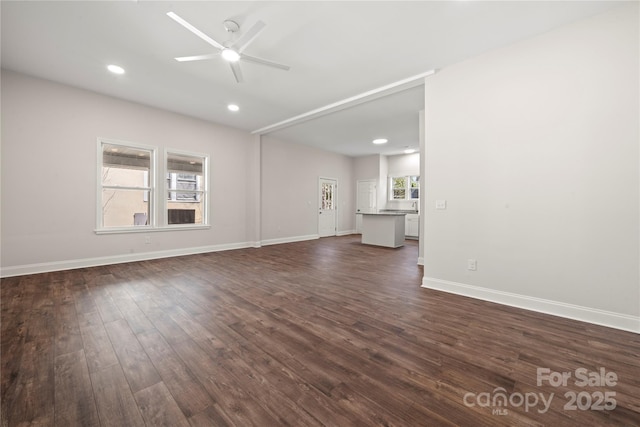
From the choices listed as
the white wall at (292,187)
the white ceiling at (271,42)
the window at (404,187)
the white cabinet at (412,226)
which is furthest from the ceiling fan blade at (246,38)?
the window at (404,187)

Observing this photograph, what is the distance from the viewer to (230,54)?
2758mm

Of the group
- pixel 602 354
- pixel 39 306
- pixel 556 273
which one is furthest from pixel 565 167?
pixel 39 306

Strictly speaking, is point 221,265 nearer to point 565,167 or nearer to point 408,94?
point 408,94

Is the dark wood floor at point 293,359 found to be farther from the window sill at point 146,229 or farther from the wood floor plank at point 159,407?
the window sill at point 146,229

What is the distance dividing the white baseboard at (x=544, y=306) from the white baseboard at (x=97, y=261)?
4.83 m

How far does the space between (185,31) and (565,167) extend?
4.33 metres

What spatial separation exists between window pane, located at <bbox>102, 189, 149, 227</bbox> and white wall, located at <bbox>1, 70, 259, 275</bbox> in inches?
9.5

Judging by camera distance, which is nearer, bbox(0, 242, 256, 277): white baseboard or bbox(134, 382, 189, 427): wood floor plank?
bbox(134, 382, 189, 427): wood floor plank

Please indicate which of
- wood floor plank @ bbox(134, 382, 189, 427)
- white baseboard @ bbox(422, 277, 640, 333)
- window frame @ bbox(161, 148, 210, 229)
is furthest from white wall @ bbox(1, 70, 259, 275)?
white baseboard @ bbox(422, 277, 640, 333)

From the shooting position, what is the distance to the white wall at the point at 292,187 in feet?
23.4

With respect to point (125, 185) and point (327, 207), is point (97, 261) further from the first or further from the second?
point (327, 207)

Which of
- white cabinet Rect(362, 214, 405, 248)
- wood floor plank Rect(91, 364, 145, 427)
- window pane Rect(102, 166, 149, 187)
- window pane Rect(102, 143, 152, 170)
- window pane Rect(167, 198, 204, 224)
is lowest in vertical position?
wood floor plank Rect(91, 364, 145, 427)

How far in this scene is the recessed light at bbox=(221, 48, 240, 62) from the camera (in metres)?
2.71

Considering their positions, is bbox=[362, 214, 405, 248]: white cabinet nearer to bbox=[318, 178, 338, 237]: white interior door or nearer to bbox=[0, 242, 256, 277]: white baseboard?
bbox=[318, 178, 338, 237]: white interior door
